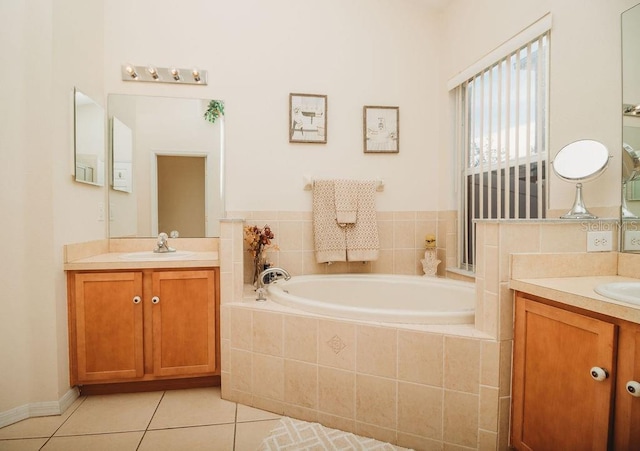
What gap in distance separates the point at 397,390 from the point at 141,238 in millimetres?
1997

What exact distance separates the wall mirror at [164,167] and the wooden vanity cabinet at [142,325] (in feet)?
1.88

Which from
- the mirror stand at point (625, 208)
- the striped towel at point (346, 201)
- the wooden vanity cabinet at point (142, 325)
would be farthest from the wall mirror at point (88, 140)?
the mirror stand at point (625, 208)

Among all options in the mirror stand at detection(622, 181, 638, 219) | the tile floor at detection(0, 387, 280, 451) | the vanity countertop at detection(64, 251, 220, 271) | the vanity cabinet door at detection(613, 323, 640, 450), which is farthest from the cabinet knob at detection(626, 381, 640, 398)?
the vanity countertop at detection(64, 251, 220, 271)

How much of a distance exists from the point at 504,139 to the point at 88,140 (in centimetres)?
266

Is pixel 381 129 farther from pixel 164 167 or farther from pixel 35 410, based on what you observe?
pixel 35 410

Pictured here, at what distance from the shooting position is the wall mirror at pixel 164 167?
2.38 meters

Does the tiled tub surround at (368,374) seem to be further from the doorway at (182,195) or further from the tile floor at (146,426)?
the doorway at (182,195)

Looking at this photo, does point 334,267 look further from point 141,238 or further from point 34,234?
point 34,234

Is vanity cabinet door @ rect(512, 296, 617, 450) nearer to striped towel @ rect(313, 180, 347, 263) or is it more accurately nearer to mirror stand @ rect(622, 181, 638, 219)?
mirror stand @ rect(622, 181, 638, 219)

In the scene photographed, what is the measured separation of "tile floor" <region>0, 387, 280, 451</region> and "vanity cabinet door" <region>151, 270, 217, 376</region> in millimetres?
200

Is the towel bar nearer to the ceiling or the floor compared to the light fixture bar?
nearer to the floor

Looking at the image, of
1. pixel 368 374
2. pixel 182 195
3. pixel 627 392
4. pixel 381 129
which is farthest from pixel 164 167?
pixel 627 392

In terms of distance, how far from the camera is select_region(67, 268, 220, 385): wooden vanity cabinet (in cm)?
187

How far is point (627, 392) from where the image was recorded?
0.92 meters
